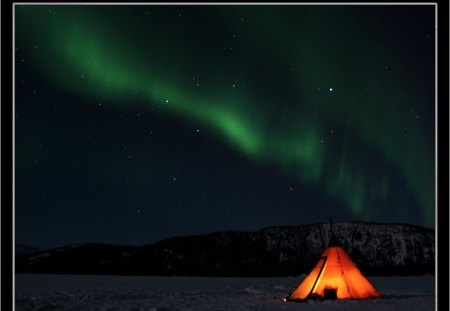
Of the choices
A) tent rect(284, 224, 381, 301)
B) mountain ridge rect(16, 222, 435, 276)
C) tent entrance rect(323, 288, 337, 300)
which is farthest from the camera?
mountain ridge rect(16, 222, 435, 276)

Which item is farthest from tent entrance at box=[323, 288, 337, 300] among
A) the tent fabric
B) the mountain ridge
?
the mountain ridge

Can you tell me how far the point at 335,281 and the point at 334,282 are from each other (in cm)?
4

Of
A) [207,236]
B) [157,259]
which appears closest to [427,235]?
[207,236]

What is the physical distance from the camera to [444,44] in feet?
24.9

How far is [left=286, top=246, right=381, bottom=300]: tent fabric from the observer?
17203 millimetres

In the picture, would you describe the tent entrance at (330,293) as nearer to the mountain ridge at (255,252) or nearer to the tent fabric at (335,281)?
the tent fabric at (335,281)

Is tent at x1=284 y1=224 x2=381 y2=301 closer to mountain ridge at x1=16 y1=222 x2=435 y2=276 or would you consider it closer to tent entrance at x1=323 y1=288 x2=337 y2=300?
tent entrance at x1=323 y1=288 x2=337 y2=300

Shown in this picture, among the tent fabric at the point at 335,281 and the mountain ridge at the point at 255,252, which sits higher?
the tent fabric at the point at 335,281

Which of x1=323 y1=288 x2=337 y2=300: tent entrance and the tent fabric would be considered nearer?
x1=323 y1=288 x2=337 y2=300: tent entrance

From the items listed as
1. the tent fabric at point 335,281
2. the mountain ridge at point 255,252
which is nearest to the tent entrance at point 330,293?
the tent fabric at point 335,281

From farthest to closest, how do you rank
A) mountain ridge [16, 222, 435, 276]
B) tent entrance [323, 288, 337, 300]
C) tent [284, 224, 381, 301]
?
mountain ridge [16, 222, 435, 276]
tent [284, 224, 381, 301]
tent entrance [323, 288, 337, 300]

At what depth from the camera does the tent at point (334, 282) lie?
1719 centimetres

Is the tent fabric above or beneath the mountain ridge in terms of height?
above
